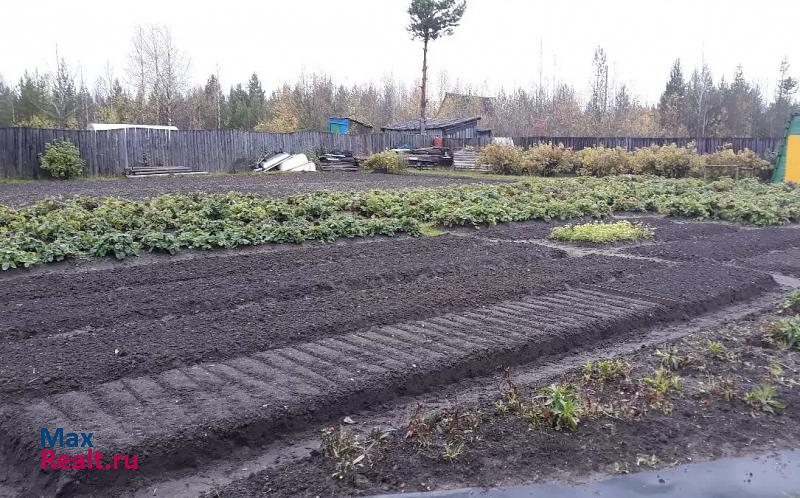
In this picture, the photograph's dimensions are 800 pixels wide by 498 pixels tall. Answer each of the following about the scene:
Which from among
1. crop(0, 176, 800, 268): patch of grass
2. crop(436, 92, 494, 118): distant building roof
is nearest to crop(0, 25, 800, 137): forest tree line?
crop(436, 92, 494, 118): distant building roof

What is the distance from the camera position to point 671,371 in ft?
17.1

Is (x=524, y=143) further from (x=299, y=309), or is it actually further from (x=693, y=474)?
(x=693, y=474)

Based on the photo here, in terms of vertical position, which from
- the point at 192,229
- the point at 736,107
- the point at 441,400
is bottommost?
the point at 441,400

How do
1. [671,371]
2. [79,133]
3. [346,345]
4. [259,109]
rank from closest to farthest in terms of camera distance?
[671,371]
[346,345]
[79,133]
[259,109]

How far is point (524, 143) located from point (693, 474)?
34.1 m

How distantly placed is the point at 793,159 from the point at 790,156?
15cm

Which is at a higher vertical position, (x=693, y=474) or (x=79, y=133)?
(x=79, y=133)

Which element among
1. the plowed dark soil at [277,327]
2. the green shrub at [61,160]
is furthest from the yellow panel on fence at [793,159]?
Result: the green shrub at [61,160]

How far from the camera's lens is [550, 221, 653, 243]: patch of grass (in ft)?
38.1

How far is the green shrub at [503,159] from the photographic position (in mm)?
30312

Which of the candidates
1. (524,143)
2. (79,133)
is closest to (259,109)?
(524,143)

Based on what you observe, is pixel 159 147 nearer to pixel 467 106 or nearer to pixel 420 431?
pixel 420 431

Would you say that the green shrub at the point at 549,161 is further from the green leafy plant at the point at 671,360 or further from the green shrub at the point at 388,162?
the green leafy plant at the point at 671,360

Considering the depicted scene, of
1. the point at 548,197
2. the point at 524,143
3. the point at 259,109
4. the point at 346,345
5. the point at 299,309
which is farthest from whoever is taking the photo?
the point at 259,109
